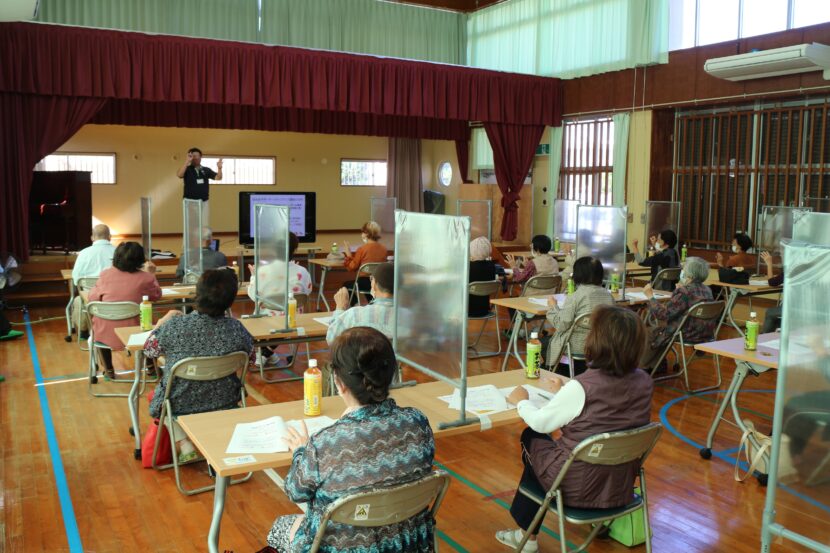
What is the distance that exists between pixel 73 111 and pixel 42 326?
2.64m

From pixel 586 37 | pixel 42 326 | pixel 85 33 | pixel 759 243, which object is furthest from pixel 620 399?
pixel 586 37

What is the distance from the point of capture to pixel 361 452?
6.88 feet

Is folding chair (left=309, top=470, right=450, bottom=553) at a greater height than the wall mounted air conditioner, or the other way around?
the wall mounted air conditioner

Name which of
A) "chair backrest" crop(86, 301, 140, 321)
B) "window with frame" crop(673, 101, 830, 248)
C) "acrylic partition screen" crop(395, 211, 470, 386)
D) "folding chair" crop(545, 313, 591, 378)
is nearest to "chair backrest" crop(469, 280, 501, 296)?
"folding chair" crop(545, 313, 591, 378)

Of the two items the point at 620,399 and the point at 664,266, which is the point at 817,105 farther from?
the point at 620,399

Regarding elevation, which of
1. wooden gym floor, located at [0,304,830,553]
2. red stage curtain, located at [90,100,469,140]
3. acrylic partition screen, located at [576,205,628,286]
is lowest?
wooden gym floor, located at [0,304,830,553]

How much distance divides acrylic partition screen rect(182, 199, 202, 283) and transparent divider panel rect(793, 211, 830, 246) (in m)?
4.58

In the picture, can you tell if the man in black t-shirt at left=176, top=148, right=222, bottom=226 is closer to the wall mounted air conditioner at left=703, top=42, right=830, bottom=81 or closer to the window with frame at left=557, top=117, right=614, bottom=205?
the window with frame at left=557, top=117, right=614, bottom=205

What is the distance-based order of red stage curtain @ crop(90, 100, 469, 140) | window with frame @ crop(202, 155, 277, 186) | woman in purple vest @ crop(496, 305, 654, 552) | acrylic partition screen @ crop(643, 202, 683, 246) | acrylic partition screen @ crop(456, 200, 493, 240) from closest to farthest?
woman in purple vest @ crop(496, 305, 654, 552)
acrylic partition screen @ crop(643, 202, 683, 246)
red stage curtain @ crop(90, 100, 469, 140)
acrylic partition screen @ crop(456, 200, 493, 240)
window with frame @ crop(202, 155, 277, 186)

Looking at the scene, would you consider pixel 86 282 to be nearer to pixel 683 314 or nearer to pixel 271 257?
pixel 271 257

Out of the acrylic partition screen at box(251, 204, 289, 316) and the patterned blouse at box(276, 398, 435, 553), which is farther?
the acrylic partition screen at box(251, 204, 289, 316)

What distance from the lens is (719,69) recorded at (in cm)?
865

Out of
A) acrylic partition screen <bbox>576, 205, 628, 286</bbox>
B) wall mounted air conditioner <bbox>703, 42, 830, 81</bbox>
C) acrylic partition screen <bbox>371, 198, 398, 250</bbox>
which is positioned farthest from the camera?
acrylic partition screen <bbox>371, 198, 398, 250</bbox>

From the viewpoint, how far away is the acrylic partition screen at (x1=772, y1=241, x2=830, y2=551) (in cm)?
199
